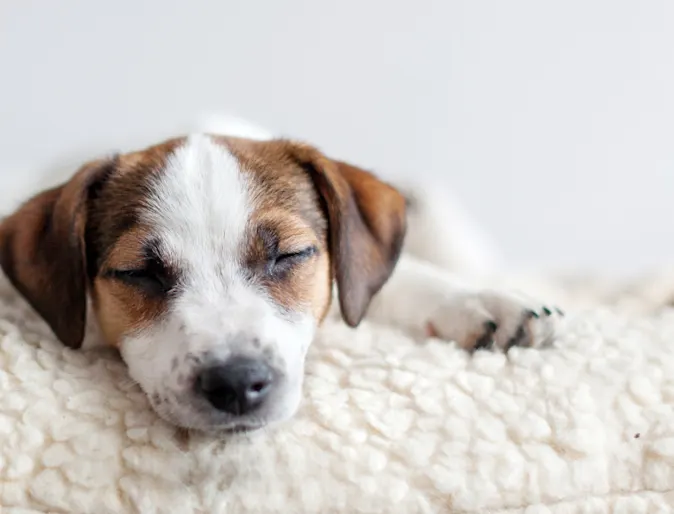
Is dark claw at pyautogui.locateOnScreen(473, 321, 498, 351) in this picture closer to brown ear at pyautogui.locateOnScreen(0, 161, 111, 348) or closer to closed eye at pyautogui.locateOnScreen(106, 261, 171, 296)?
closed eye at pyautogui.locateOnScreen(106, 261, 171, 296)

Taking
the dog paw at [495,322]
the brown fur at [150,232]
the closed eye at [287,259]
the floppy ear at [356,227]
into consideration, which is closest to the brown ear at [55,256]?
the brown fur at [150,232]

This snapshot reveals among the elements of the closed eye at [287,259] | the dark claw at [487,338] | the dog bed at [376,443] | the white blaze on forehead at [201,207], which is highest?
the white blaze on forehead at [201,207]

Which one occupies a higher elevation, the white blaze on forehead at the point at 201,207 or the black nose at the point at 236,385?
the white blaze on forehead at the point at 201,207

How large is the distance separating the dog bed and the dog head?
0.08 metres

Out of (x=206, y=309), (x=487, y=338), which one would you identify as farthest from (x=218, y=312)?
(x=487, y=338)

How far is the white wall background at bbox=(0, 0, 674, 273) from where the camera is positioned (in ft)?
11.9

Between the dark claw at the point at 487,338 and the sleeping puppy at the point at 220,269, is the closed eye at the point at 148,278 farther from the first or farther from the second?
the dark claw at the point at 487,338

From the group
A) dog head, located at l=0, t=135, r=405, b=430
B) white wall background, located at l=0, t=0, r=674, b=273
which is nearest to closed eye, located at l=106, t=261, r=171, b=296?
dog head, located at l=0, t=135, r=405, b=430

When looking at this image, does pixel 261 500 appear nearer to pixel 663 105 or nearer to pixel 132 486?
pixel 132 486

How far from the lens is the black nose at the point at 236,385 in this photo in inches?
61.7

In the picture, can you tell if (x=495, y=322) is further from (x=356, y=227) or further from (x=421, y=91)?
(x=421, y=91)

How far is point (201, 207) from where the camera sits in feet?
6.06

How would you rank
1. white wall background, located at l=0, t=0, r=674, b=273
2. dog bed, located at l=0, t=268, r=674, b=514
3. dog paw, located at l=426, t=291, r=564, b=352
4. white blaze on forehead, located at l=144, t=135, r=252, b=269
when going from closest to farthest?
dog bed, located at l=0, t=268, r=674, b=514 → white blaze on forehead, located at l=144, t=135, r=252, b=269 → dog paw, located at l=426, t=291, r=564, b=352 → white wall background, located at l=0, t=0, r=674, b=273

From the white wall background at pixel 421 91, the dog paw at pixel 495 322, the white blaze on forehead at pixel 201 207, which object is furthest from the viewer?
the white wall background at pixel 421 91
